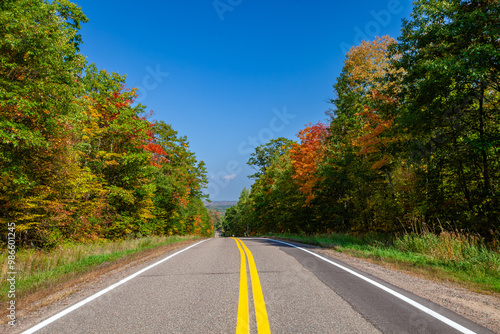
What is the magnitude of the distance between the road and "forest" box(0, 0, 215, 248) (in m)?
6.59

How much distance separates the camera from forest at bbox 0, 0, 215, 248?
8375mm

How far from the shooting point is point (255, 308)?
3.81m

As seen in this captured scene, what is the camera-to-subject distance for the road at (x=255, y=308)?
3174 millimetres

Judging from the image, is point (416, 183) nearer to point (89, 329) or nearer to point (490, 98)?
point (490, 98)

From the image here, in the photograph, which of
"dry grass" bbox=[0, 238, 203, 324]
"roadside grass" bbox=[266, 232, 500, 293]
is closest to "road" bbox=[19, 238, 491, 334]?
"dry grass" bbox=[0, 238, 203, 324]

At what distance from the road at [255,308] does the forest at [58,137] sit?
6585 millimetres

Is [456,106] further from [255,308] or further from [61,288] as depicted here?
[61,288]

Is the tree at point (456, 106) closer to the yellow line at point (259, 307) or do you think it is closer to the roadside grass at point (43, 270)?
the yellow line at point (259, 307)

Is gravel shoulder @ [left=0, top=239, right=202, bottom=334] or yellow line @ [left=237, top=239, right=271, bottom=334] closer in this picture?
yellow line @ [left=237, top=239, right=271, bottom=334]

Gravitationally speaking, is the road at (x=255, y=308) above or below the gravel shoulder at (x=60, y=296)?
above

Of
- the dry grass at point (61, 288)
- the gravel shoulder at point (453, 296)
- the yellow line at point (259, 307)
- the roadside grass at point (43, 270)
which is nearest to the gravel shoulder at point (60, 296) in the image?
the dry grass at point (61, 288)

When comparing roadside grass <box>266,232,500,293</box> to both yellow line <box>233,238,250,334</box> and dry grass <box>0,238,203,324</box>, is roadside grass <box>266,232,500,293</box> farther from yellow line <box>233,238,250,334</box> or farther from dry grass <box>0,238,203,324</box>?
dry grass <box>0,238,203,324</box>

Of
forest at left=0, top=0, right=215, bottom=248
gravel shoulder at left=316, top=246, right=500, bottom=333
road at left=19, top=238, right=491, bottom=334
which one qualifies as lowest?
gravel shoulder at left=316, top=246, right=500, bottom=333

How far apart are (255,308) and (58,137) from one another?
1172 cm
